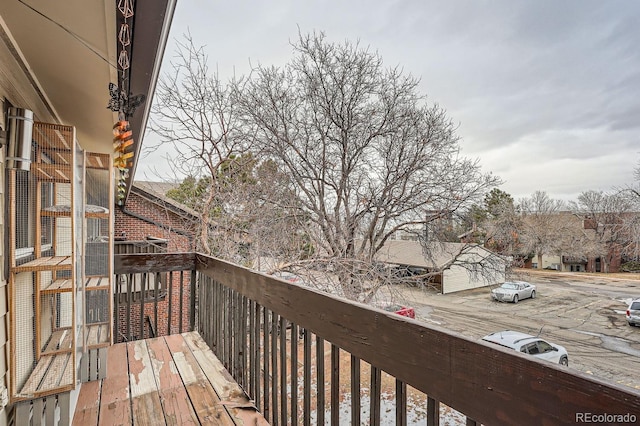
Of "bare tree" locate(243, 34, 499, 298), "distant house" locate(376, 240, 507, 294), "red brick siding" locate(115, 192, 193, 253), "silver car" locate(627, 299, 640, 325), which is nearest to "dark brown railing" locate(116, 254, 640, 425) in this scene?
"silver car" locate(627, 299, 640, 325)

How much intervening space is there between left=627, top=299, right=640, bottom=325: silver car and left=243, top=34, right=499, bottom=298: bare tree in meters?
Result: 3.83

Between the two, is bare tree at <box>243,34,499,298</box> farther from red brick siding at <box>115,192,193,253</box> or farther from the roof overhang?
the roof overhang

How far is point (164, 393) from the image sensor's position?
2.00 m

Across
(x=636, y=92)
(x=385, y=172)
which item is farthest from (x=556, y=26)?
(x=385, y=172)

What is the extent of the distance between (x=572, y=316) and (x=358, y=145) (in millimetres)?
5336

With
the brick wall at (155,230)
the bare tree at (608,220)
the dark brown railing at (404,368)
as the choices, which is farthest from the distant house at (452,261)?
the dark brown railing at (404,368)

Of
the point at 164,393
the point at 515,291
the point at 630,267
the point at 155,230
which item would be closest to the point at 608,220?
the point at 630,267

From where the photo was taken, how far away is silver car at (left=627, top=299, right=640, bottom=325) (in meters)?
4.27

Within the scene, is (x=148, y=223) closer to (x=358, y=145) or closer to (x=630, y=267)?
(x=358, y=145)

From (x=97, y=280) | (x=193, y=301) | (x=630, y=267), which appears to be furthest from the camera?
(x=630, y=267)

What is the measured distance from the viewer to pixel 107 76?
72.1 inches

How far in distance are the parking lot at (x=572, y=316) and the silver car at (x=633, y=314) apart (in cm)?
9

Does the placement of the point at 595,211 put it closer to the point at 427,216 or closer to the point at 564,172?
the point at 427,216

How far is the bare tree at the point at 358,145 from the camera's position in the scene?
8.01 meters
